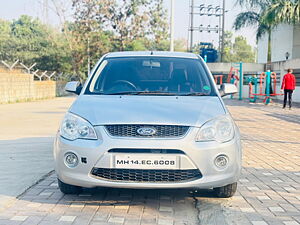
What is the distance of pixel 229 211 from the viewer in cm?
406

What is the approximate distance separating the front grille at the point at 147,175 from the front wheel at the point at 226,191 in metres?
0.63

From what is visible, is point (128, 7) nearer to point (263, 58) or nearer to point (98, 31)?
point (98, 31)

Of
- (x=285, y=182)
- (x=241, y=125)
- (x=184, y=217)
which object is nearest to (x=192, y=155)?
(x=184, y=217)

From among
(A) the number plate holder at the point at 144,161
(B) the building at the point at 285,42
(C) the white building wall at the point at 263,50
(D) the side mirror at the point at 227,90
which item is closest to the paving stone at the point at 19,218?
(A) the number plate holder at the point at 144,161

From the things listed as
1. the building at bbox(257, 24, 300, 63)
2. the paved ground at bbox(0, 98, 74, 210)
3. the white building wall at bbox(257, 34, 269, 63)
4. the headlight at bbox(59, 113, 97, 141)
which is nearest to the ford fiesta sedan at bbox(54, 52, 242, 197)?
the headlight at bbox(59, 113, 97, 141)

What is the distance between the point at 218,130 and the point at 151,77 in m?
1.47

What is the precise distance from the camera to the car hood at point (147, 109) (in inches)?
151

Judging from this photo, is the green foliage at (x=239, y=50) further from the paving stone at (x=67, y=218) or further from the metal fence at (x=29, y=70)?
the paving stone at (x=67, y=218)

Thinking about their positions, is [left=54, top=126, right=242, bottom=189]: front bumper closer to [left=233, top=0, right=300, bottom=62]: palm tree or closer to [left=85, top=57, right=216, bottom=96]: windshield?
[left=85, top=57, right=216, bottom=96]: windshield

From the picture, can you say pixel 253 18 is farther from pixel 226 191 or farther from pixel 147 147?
pixel 147 147

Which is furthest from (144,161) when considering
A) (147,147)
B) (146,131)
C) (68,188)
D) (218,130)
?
(68,188)

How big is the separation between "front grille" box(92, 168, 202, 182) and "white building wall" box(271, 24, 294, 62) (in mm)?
30181

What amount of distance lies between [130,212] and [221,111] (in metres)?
1.42

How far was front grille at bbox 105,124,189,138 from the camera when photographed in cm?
378
